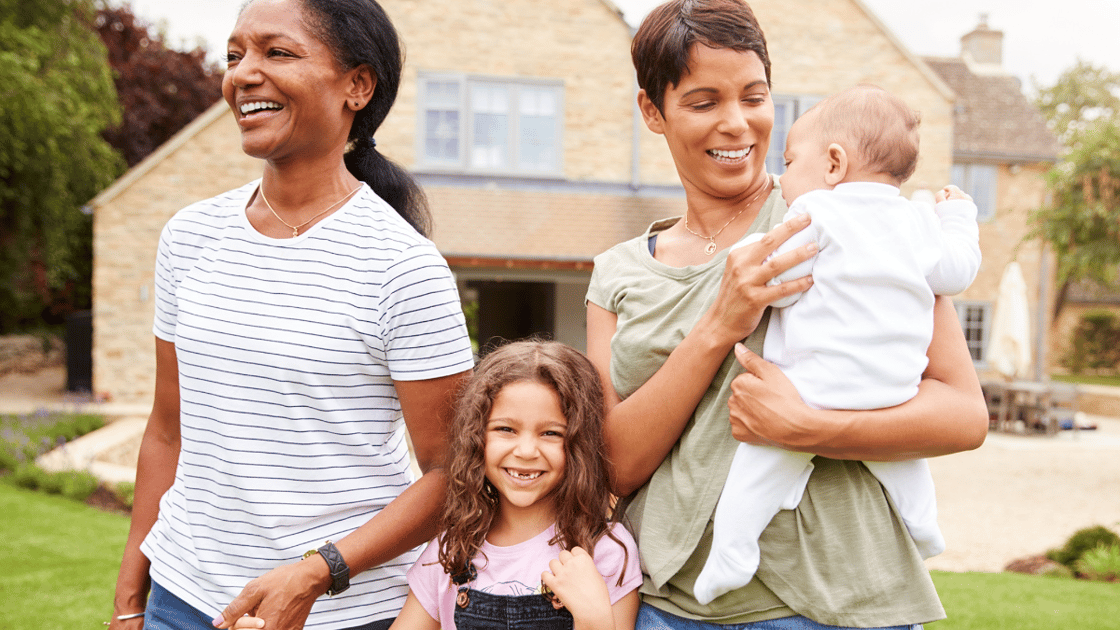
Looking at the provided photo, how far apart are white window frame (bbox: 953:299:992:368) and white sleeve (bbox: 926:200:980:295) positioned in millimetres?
19157

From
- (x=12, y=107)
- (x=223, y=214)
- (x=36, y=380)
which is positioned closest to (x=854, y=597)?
(x=223, y=214)

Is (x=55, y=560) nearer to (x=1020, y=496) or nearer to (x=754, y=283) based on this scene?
(x=754, y=283)

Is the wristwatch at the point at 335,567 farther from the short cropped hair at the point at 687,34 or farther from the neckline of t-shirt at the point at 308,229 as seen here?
the short cropped hair at the point at 687,34

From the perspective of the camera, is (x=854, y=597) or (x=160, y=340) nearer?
(x=854, y=597)

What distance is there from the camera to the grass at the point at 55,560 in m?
5.22

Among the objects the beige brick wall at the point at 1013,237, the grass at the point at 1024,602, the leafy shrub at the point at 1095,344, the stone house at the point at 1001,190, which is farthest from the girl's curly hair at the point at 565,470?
the leafy shrub at the point at 1095,344

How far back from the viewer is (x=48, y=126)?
12.6 metres

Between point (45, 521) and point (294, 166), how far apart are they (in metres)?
7.04

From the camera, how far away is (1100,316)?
28.9 meters

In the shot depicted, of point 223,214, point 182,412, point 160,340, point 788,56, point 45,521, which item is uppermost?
point 788,56

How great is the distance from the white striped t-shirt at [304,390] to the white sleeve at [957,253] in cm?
90

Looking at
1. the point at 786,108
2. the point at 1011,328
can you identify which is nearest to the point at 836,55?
the point at 786,108

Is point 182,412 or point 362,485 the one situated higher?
point 182,412

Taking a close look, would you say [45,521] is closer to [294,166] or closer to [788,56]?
[294,166]
